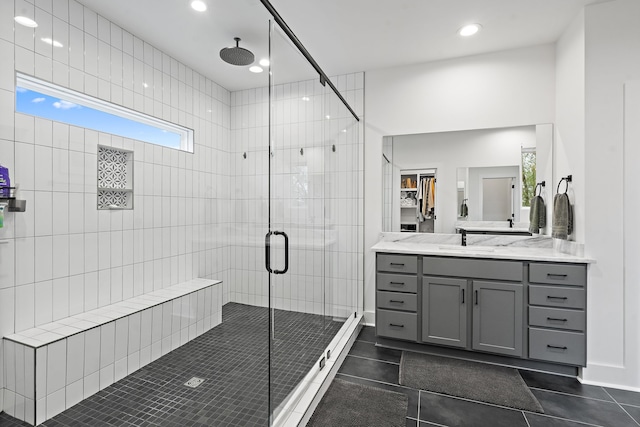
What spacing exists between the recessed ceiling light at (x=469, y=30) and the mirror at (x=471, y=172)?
33.7 inches


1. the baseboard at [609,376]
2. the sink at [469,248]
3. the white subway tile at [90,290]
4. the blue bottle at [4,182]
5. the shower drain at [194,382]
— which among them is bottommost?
the baseboard at [609,376]

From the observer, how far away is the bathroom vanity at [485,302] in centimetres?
222

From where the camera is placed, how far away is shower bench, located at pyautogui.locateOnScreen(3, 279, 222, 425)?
34.6 inches

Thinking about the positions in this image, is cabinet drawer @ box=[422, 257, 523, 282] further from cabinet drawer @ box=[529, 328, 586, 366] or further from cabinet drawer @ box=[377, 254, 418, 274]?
cabinet drawer @ box=[529, 328, 586, 366]

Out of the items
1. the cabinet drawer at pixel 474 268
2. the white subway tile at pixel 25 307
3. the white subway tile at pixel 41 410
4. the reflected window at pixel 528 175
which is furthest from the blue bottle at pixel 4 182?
the reflected window at pixel 528 175

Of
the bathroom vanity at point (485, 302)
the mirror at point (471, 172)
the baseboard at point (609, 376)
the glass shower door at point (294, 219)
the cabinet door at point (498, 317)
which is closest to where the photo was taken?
the glass shower door at point (294, 219)

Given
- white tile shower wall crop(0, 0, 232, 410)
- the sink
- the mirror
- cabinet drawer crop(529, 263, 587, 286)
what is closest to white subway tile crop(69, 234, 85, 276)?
white tile shower wall crop(0, 0, 232, 410)

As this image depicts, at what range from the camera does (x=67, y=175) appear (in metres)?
0.94

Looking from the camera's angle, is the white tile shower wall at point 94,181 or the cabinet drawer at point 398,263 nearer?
the white tile shower wall at point 94,181

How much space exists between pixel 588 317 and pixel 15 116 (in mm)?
3274

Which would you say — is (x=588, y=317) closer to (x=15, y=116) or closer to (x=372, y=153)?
(x=372, y=153)

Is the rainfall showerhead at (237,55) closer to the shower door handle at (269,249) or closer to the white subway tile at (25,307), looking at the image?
the shower door handle at (269,249)

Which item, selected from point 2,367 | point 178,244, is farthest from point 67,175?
point 2,367

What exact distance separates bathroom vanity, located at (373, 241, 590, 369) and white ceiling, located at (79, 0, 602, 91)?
5.97 feet
